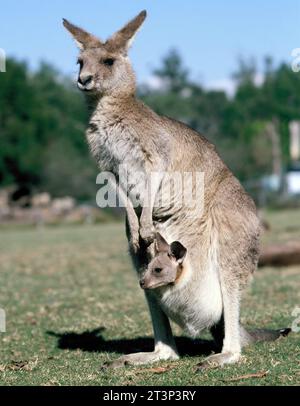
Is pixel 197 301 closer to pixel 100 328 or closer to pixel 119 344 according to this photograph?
pixel 119 344

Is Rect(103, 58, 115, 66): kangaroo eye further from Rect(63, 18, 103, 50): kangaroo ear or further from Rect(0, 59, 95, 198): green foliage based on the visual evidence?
Rect(0, 59, 95, 198): green foliage

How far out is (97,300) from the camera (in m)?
8.37

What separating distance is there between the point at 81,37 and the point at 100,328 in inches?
108

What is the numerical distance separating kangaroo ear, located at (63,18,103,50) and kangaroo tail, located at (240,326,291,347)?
85.9 inches

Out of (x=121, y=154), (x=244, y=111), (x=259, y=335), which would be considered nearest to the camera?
(x=121, y=154)

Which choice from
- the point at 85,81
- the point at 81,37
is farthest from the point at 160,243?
the point at 81,37

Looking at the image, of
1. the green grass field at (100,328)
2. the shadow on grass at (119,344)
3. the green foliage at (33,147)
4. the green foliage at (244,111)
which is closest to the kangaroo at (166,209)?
the green grass field at (100,328)

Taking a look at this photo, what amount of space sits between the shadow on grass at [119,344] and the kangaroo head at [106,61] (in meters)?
1.91

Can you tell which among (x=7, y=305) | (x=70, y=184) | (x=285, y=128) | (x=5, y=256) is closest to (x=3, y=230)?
(x=70, y=184)

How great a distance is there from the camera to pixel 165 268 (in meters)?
4.71

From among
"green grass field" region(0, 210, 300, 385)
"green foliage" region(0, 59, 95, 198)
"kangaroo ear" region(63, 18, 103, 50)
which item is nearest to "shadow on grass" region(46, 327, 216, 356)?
"green grass field" region(0, 210, 300, 385)

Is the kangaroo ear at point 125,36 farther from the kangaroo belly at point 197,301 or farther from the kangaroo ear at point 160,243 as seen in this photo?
the kangaroo belly at point 197,301

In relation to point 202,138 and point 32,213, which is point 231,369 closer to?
point 202,138

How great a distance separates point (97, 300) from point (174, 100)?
5092 centimetres
